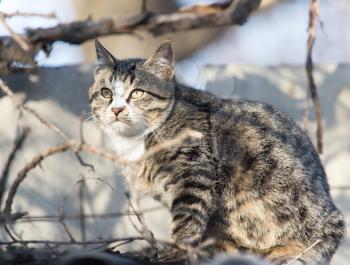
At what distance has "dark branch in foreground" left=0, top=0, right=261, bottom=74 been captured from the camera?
479 centimetres

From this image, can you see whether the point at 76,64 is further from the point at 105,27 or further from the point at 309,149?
the point at 309,149

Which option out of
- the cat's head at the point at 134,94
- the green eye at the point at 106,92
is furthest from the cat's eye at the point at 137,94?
the green eye at the point at 106,92

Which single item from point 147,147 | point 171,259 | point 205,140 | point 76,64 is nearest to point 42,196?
point 76,64

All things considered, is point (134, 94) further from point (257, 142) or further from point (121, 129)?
point (257, 142)

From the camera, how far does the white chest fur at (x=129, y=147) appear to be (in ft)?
13.3

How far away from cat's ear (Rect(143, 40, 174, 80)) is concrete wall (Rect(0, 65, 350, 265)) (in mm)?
985

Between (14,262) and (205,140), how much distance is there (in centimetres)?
154

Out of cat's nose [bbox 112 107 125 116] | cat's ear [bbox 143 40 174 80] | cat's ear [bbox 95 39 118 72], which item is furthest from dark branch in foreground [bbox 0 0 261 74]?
cat's nose [bbox 112 107 125 116]

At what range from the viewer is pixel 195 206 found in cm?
366

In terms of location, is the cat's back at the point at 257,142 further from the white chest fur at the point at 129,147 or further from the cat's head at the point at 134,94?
the white chest fur at the point at 129,147

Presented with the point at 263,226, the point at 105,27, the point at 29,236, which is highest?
the point at 105,27

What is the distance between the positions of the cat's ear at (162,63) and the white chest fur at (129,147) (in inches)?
15.5

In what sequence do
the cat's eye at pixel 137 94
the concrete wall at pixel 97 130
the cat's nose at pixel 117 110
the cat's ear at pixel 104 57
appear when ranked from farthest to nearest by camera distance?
the concrete wall at pixel 97 130
the cat's ear at pixel 104 57
the cat's eye at pixel 137 94
the cat's nose at pixel 117 110

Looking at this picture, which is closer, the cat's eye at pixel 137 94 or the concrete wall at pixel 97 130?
the cat's eye at pixel 137 94
